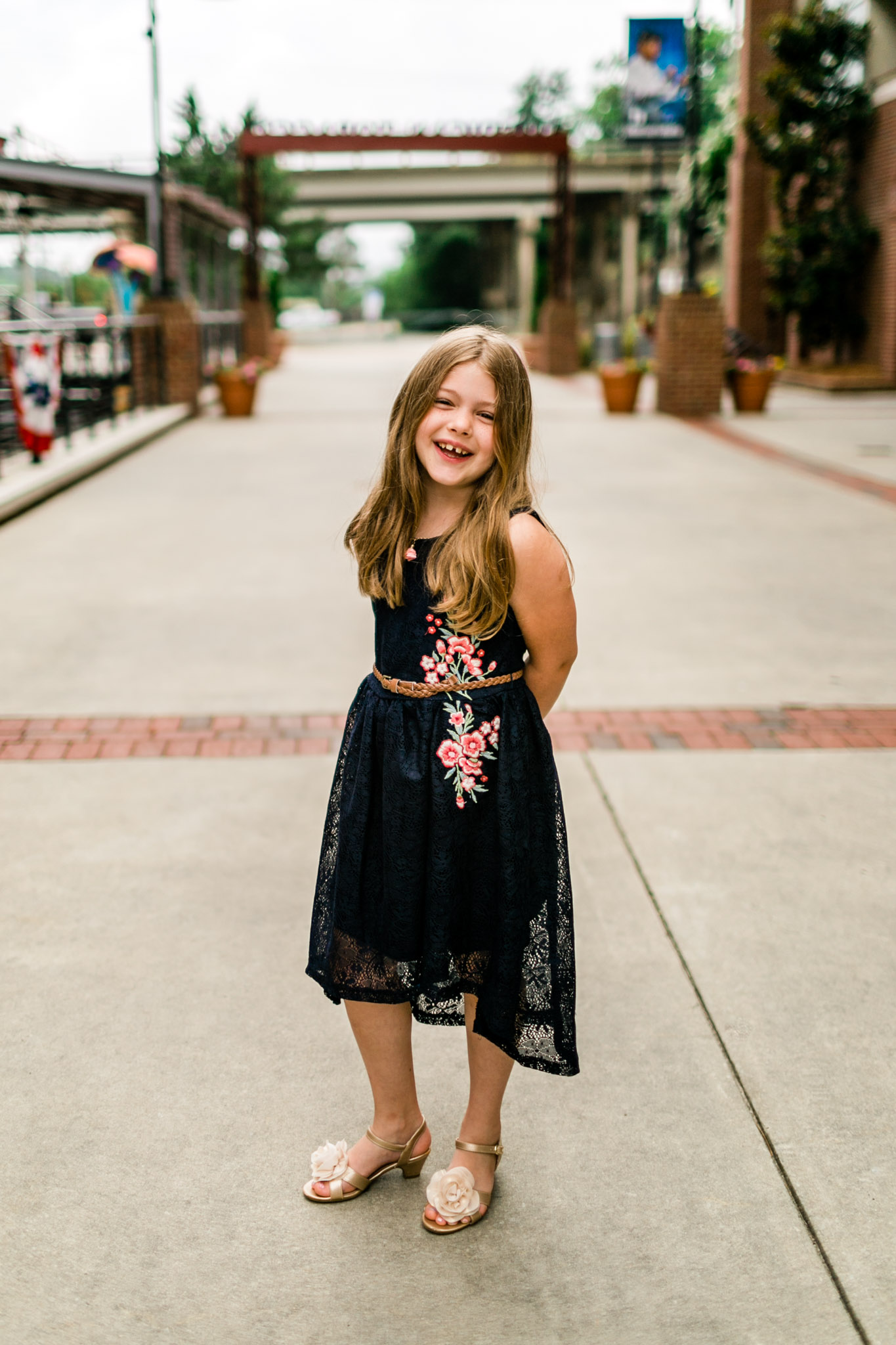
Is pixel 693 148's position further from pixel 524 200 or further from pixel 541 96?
pixel 541 96

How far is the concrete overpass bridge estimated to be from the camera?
2025 inches

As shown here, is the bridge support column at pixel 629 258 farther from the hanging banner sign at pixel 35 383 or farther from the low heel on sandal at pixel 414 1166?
the low heel on sandal at pixel 414 1166

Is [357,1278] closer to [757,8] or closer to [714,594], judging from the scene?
[714,594]

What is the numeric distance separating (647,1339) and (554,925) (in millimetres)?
658

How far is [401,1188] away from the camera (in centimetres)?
247

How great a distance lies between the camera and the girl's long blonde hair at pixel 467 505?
2.19m

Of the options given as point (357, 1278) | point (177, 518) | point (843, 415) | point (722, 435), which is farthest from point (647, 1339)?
point (843, 415)

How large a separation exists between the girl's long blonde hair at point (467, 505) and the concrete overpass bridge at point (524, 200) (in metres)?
45.0

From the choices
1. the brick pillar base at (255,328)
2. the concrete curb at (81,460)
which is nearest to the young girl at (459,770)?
the concrete curb at (81,460)

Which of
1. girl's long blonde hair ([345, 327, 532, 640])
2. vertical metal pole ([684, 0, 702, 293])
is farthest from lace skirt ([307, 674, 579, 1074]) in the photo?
vertical metal pole ([684, 0, 702, 293])

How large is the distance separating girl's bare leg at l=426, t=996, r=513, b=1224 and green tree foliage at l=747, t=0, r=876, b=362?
20583mm

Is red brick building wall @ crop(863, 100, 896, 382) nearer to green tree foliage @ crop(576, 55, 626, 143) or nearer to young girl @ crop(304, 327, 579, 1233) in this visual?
young girl @ crop(304, 327, 579, 1233)

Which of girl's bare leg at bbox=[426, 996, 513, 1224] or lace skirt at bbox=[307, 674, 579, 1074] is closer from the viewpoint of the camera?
lace skirt at bbox=[307, 674, 579, 1074]

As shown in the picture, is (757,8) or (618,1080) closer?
(618,1080)
